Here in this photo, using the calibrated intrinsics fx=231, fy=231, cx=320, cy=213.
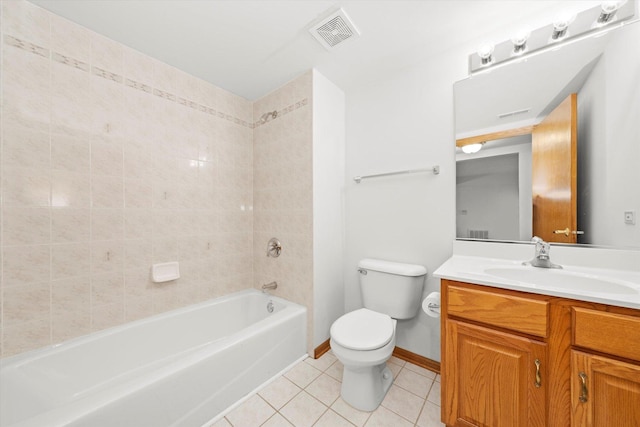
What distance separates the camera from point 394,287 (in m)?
1.63

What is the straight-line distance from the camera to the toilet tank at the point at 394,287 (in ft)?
5.24

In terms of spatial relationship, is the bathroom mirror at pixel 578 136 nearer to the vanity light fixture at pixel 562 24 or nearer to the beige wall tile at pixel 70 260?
the vanity light fixture at pixel 562 24

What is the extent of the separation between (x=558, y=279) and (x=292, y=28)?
2.00m

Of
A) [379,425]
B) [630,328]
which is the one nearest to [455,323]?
[630,328]

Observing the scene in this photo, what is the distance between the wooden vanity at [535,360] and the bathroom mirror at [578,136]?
0.57m

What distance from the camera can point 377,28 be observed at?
4.62 ft

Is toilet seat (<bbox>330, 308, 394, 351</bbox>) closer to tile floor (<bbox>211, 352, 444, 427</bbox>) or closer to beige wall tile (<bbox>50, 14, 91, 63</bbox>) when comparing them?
tile floor (<bbox>211, 352, 444, 427</bbox>)

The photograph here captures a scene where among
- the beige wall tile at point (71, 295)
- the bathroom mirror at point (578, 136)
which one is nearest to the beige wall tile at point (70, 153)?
the beige wall tile at point (71, 295)

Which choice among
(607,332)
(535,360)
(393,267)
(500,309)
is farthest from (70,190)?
(607,332)

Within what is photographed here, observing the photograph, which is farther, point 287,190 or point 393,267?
point 287,190

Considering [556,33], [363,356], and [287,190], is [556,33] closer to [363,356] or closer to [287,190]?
[287,190]

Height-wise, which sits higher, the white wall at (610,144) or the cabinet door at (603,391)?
the white wall at (610,144)

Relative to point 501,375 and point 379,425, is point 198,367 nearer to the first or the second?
point 379,425

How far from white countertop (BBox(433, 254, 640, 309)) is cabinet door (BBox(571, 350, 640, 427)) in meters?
0.22
